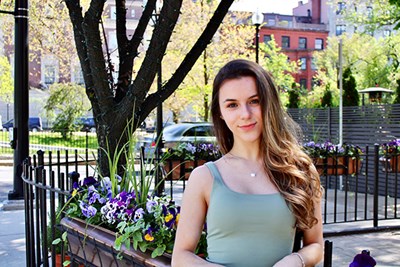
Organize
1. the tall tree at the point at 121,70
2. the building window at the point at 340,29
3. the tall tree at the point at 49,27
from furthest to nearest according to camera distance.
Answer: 1. the building window at the point at 340,29
2. the tall tree at the point at 49,27
3. the tall tree at the point at 121,70

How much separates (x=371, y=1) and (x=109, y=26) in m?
32.1

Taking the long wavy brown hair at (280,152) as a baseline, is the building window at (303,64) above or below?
above

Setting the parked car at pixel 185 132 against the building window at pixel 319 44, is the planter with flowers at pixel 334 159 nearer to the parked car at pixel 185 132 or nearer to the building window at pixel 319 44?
the parked car at pixel 185 132

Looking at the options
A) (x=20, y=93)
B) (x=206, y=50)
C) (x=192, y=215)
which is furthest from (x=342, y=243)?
(x=206, y=50)

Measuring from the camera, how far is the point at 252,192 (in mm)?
1938

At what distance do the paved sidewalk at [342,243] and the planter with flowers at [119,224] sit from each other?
8.54 ft

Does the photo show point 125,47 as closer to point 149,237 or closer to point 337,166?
point 149,237

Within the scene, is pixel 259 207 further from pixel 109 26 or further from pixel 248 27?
pixel 109 26

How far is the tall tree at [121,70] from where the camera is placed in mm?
4152

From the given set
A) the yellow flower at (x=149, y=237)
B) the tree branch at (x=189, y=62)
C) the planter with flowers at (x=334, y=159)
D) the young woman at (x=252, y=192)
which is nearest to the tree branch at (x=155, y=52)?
the tree branch at (x=189, y=62)

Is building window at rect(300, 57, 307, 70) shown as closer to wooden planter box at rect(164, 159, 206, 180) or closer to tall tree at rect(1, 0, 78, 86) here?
tall tree at rect(1, 0, 78, 86)

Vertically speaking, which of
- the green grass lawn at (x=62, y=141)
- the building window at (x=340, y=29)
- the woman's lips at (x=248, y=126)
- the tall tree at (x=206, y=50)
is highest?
the building window at (x=340, y=29)

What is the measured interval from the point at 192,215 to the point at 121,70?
2888 millimetres

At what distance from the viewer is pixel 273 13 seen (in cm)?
6931
